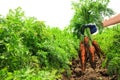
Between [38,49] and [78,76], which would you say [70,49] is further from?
[38,49]

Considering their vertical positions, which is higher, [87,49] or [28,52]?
[28,52]

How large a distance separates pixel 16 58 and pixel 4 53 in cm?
23

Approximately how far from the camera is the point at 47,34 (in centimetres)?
808

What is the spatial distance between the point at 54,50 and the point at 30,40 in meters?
0.70

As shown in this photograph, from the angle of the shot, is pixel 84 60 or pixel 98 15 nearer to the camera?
pixel 84 60

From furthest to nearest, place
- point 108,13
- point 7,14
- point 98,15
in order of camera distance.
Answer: point 108,13
point 98,15
point 7,14

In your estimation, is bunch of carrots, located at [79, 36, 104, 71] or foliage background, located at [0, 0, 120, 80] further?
bunch of carrots, located at [79, 36, 104, 71]

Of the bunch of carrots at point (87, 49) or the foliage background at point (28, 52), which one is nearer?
the foliage background at point (28, 52)

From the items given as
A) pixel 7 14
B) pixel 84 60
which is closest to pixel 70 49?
pixel 84 60

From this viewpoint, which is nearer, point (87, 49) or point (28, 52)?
point (28, 52)

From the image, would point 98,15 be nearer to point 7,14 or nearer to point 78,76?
point 78,76

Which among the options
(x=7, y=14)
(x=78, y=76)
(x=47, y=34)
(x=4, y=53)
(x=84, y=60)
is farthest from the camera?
(x=78, y=76)

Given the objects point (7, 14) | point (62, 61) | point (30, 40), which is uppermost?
point (7, 14)

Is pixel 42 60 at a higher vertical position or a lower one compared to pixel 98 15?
lower
